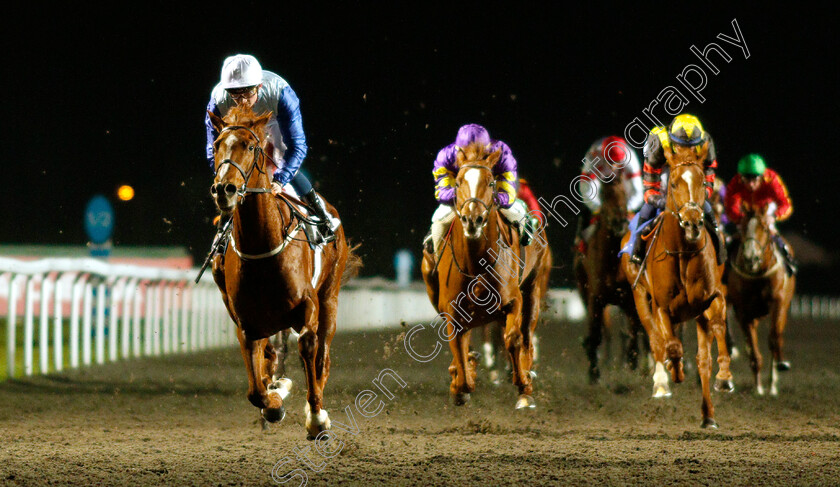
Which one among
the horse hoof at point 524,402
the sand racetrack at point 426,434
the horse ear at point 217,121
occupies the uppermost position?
the horse ear at point 217,121

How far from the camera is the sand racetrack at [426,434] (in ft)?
18.7

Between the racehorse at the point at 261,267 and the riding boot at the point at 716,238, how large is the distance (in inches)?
140

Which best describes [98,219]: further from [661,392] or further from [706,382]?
[706,382]

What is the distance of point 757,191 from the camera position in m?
10.7

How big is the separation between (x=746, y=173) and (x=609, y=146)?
144cm

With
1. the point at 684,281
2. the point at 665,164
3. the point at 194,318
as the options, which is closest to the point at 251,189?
the point at 684,281

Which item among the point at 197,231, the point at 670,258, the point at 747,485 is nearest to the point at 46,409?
the point at 197,231

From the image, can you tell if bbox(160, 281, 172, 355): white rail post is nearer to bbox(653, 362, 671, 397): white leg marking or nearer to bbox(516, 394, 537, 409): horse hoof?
bbox(516, 394, 537, 409): horse hoof

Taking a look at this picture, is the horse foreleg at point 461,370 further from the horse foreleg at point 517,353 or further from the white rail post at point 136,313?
the white rail post at point 136,313

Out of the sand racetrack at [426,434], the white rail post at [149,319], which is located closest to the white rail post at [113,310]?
the white rail post at [149,319]

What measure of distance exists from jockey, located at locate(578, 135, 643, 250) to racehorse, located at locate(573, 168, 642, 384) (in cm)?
10

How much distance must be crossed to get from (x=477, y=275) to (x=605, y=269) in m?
3.41

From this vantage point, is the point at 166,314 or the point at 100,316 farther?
the point at 166,314

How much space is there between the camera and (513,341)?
24.6ft
